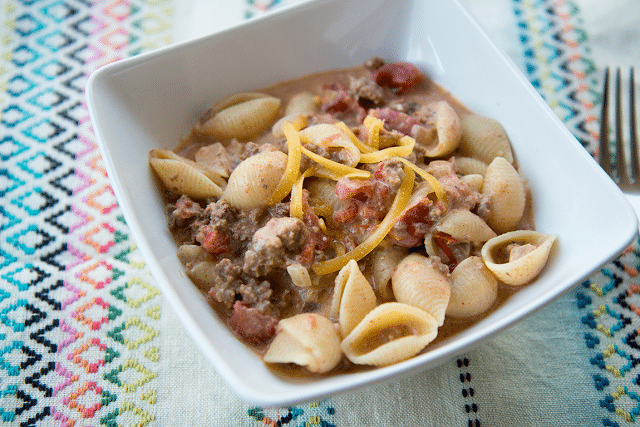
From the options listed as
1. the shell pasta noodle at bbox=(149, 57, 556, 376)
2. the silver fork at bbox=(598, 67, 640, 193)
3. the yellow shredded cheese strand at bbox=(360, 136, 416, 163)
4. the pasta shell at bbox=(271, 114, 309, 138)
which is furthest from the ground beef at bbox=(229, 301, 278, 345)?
the silver fork at bbox=(598, 67, 640, 193)

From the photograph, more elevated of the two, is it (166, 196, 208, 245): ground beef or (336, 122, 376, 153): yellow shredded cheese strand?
(336, 122, 376, 153): yellow shredded cheese strand

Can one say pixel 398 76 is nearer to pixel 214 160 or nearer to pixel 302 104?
pixel 302 104

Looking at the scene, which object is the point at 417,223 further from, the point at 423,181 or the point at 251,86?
the point at 251,86

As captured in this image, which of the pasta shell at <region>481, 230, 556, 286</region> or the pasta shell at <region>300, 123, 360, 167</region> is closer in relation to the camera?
the pasta shell at <region>481, 230, 556, 286</region>

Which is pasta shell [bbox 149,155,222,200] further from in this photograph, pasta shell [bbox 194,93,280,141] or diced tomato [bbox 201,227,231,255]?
pasta shell [bbox 194,93,280,141]

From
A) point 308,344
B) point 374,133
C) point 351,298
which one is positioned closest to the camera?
point 308,344

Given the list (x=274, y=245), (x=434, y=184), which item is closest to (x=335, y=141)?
(x=434, y=184)

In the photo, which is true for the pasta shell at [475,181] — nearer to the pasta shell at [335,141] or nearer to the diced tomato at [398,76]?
the pasta shell at [335,141]
